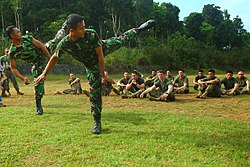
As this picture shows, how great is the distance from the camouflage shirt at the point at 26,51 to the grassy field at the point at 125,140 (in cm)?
133

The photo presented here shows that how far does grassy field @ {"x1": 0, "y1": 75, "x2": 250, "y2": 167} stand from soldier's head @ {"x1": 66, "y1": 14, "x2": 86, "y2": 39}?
1.70 m

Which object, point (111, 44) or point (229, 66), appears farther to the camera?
point (229, 66)

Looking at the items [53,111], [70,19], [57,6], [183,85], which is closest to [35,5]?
[57,6]

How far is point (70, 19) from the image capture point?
442cm

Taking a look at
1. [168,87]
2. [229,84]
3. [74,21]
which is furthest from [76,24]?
[229,84]

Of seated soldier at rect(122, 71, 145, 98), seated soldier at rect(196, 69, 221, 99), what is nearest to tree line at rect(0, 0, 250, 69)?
seated soldier at rect(122, 71, 145, 98)

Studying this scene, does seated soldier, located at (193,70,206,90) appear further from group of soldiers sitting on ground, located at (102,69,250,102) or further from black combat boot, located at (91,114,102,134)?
black combat boot, located at (91,114,102,134)

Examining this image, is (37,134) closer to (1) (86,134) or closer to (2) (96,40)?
(1) (86,134)

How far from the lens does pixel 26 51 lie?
256 inches

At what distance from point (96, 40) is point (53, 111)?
3.24 meters

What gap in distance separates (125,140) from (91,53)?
5.10 feet

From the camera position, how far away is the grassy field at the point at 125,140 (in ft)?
12.8

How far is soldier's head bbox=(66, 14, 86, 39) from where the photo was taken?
441 cm

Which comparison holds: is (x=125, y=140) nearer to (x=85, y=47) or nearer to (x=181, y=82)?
(x=85, y=47)
